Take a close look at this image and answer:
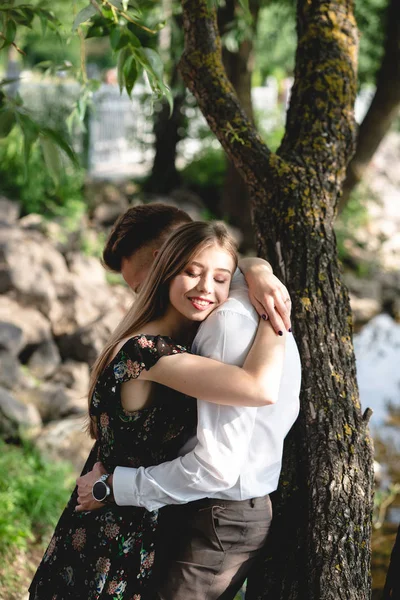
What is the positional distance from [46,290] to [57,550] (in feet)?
20.3

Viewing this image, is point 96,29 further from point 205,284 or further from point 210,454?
point 210,454

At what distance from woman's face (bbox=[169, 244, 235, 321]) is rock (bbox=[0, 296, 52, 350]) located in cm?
572

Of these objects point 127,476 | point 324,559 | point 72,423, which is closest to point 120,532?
point 127,476

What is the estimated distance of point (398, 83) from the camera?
8648 millimetres

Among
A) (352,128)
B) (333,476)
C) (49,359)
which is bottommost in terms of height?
(49,359)

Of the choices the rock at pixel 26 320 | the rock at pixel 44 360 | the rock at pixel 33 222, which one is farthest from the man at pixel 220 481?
the rock at pixel 33 222

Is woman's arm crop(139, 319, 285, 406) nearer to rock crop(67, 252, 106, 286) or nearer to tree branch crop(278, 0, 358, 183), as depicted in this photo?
tree branch crop(278, 0, 358, 183)

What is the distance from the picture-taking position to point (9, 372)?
6.94 meters

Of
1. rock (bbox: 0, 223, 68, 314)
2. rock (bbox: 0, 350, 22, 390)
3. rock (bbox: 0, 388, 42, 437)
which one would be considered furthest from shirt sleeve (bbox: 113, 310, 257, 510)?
rock (bbox: 0, 223, 68, 314)

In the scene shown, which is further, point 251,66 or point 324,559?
point 251,66

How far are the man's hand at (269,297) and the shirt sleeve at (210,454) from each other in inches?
2.5

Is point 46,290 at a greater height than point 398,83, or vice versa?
point 398,83

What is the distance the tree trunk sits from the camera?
10305 millimetres

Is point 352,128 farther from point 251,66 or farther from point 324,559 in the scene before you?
point 251,66
